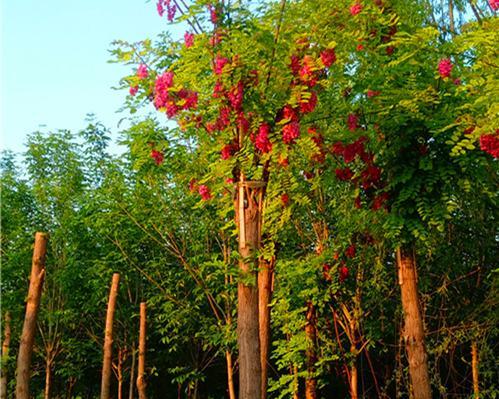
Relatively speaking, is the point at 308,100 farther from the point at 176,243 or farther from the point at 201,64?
the point at 176,243

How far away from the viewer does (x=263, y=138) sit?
7688 mm

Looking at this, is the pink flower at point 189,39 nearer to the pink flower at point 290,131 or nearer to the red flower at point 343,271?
the pink flower at point 290,131

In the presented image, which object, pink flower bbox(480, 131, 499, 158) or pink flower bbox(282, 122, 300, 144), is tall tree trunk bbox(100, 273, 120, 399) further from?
pink flower bbox(480, 131, 499, 158)

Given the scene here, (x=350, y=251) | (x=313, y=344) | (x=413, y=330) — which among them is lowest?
(x=413, y=330)

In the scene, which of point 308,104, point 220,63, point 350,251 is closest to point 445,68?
point 308,104

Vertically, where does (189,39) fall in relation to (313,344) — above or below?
above

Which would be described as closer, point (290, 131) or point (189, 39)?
point (290, 131)

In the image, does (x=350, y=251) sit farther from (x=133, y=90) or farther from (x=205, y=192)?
(x=133, y=90)

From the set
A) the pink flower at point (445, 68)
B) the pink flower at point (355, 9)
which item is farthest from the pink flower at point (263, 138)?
the pink flower at point (445, 68)

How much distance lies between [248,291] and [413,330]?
10.6 feet

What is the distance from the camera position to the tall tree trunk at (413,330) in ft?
31.6

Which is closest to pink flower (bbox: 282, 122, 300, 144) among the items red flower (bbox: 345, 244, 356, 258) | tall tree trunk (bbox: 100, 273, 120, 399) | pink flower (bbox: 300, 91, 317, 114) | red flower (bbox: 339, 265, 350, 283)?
pink flower (bbox: 300, 91, 317, 114)

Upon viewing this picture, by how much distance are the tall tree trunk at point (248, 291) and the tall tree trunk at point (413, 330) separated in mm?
3068

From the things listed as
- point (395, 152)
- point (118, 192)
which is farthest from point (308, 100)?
point (118, 192)
